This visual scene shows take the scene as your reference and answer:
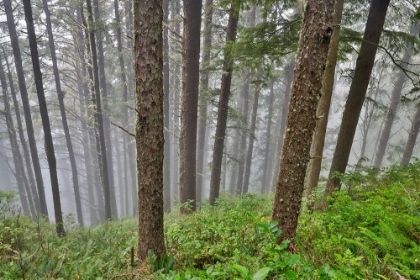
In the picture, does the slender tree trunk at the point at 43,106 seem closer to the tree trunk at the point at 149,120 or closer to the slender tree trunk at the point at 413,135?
the tree trunk at the point at 149,120

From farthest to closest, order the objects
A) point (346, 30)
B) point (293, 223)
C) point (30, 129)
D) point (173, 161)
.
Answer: point (173, 161) < point (30, 129) < point (346, 30) < point (293, 223)

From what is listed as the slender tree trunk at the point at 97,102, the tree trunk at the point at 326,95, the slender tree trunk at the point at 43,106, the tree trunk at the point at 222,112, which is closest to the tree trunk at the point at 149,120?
the tree trunk at the point at 326,95

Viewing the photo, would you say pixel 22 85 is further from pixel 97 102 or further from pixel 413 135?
pixel 413 135

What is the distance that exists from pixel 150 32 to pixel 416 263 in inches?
168

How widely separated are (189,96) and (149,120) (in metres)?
5.28

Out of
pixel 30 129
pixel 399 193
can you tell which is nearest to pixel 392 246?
pixel 399 193

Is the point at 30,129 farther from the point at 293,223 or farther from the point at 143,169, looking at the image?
the point at 293,223

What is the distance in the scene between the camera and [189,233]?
203 inches

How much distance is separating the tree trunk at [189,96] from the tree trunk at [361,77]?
4.86 meters

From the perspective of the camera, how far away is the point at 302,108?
3.69 meters

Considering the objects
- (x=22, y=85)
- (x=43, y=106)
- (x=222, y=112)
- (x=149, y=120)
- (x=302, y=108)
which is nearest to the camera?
(x=302, y=108)

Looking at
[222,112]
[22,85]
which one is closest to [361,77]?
[222,112]

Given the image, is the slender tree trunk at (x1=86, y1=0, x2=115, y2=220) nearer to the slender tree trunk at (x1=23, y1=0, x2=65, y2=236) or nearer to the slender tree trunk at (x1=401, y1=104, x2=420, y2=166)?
the slender tree trunk at (x1=23, y1=0, x2=65, y2=236)

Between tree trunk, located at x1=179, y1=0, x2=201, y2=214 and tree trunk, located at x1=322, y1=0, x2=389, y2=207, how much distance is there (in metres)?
4.86
